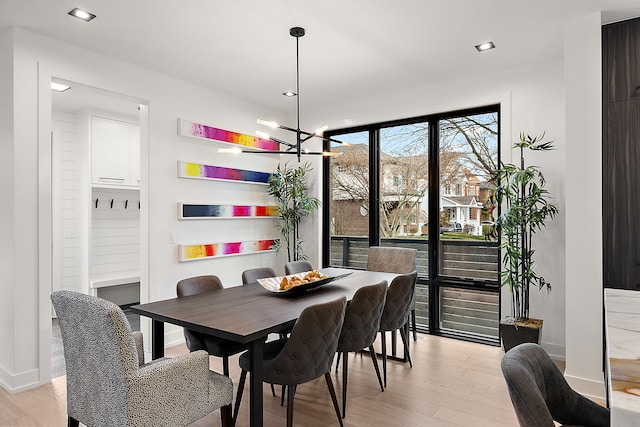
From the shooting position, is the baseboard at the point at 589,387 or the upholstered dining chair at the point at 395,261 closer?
the baseboard at the point at 589,387

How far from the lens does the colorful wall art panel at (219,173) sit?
4289mm

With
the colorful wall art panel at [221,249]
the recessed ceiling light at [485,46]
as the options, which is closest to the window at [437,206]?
the recessed ceiling light at [485,46]

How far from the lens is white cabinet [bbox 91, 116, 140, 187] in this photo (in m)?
5.12

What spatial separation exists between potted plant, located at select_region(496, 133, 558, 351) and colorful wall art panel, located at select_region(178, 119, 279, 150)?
293 centimetres

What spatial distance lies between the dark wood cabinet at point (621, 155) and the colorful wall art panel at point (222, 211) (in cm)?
366

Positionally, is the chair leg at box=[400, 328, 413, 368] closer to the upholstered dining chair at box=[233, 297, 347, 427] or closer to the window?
the window

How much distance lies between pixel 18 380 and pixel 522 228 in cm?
427

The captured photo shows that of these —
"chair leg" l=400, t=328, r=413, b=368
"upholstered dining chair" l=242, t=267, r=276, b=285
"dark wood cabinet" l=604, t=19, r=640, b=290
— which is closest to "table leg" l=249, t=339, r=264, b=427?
"upholstered dining chair" l=242, t=267, r=276, b=285

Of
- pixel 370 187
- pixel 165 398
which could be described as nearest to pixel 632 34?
pixel 370 187

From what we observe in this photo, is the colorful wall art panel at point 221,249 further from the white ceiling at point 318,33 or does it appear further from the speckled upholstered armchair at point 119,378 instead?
the speckled upholstered armchair at point 119,378

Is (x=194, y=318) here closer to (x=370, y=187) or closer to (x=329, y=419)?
(x=329, y=419)

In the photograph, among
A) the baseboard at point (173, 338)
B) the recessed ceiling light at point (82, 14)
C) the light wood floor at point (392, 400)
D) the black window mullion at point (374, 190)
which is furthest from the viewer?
the black window mullion at point (374, 190)

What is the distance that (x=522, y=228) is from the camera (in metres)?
3.53

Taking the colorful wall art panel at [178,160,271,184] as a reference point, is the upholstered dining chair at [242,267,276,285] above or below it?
below
